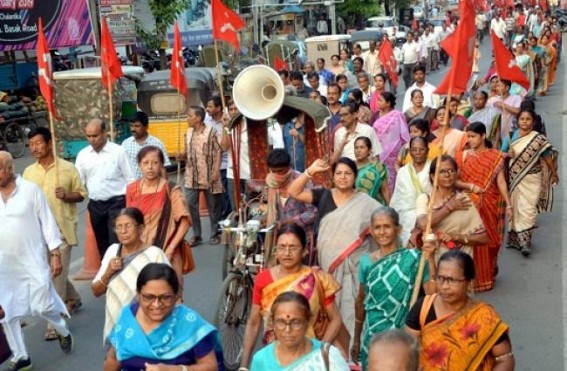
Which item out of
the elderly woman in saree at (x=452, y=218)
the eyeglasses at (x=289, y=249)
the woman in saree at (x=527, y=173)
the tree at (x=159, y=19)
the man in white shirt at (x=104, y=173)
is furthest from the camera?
the tree at (x=159, y=19)

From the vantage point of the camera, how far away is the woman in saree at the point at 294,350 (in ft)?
12.2

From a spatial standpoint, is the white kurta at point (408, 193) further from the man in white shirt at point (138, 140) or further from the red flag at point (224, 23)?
the red flag at point (224, 23)

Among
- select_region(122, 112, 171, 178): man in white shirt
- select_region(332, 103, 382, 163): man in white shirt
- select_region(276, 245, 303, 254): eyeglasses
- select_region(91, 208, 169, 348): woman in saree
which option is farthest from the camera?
select_region(332, 103, 382, 163): man in white shirt

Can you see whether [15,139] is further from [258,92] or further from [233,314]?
[233,314]

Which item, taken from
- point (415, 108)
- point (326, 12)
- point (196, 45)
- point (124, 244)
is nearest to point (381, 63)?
point (415, 108)

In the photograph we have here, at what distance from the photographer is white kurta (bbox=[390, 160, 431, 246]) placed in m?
7.15

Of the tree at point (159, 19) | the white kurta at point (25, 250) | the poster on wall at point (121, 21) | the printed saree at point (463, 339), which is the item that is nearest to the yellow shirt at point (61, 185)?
the white kurta at point (25, 250)

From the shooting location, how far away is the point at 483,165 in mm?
8250

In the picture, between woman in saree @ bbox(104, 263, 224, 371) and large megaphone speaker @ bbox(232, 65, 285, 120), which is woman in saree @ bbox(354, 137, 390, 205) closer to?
large megaphone speaker @ bbox(232, 65, 285, 120)

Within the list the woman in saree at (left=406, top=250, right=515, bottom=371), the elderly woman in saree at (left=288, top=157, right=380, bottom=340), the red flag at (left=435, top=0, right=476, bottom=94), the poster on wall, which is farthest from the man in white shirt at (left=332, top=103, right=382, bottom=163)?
the poster on wall

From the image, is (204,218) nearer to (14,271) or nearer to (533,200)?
(533,200)

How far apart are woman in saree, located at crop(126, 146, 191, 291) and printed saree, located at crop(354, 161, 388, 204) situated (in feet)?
6.15

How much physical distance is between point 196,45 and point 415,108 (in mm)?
26594

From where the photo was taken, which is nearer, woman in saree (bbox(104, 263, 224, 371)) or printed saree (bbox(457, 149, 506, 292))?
woman in saree (bbox(104, 263, 224, 371))
